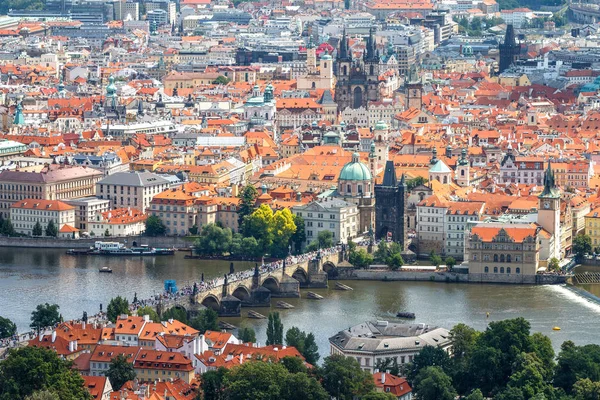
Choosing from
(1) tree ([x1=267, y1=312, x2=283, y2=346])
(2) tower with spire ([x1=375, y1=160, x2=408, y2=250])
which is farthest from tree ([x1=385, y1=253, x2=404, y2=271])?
(1) tree ([x1=267, y1=312, x2=283, y2=346])

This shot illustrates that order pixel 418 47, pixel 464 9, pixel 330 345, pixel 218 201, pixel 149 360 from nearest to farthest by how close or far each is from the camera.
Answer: pixel 149 360, pixel 330 345, pixel 218 201, pixel 418 47, pixel 464 9

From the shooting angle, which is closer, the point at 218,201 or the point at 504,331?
the point at 504,331

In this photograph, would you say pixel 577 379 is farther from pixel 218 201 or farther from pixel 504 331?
pixel 218 201

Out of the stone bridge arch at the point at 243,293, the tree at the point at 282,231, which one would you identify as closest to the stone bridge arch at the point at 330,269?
the tree at the point at 282,231

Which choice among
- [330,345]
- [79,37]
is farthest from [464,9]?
[330,345]

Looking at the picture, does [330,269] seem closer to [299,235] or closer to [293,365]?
[299,235]

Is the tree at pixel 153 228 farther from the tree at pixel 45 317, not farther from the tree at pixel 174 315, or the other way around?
the tree at pixel 45 317

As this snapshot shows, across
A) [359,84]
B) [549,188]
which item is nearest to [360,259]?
[549,188]
